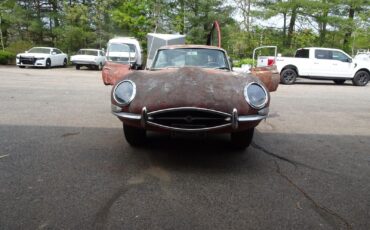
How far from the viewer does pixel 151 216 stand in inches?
109

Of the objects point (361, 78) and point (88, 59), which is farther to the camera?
point (88, 59)

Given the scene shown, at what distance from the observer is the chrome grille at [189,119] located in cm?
362

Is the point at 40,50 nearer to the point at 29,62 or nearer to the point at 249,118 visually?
the point at 29,62

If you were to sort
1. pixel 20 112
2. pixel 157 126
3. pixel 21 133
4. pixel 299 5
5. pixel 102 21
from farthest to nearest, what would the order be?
pixel 102 21, pixel 299 5, pixel 20 112, pixel 21 133, pixel 157 126

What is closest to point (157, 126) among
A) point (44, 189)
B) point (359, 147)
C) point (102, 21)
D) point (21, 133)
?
point (44, 189)

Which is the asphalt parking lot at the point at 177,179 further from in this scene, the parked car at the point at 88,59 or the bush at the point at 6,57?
the bush at the point at 6,57

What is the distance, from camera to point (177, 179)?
3572mm

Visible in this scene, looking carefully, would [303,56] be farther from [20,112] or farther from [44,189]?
[44,189]

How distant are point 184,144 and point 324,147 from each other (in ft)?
6.50

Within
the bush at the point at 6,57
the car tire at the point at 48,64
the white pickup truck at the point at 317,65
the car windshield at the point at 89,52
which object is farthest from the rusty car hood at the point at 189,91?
the bush at the point at 6,57

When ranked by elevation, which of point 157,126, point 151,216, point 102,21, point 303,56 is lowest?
point 151,216

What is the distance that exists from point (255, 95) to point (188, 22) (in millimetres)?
28592

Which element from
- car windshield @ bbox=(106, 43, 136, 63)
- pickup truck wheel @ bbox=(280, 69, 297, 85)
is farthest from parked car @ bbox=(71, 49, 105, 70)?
pickup truck wheel @ bbox=(280, 69, 297, 85)

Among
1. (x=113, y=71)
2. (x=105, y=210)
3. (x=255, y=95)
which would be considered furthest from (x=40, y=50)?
(x=105, y=210)
